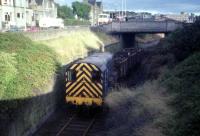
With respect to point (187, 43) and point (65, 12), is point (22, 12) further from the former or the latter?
point (65, 12)

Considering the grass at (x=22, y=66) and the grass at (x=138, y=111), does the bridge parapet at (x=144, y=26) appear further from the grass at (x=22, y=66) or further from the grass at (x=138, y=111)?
the grass at (x=138, y=111)

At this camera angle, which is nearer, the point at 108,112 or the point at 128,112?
the point at 128,112

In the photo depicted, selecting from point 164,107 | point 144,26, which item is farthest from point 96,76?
point 144,26

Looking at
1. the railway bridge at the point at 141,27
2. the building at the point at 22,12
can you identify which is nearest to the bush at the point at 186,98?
the building at the point at 22,12

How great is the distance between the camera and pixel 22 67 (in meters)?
19.5

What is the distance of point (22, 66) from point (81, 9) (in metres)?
94.3

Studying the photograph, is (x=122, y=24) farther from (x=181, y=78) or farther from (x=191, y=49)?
(x=181, y=78)

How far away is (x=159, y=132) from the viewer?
14484 millimetres

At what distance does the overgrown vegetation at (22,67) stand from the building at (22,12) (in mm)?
23625

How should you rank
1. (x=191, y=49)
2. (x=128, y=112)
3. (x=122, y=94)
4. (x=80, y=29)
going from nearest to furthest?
(x=128, y=112)
(x=122, y=94)
(x=191, y=49)
(x=80, y=29)

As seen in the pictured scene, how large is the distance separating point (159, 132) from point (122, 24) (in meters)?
46.8

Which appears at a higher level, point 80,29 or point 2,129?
point 80,29

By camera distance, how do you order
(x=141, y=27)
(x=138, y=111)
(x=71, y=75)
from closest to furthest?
(x=138, y=111) < (x=71, y=75) < (x=141, y=27)

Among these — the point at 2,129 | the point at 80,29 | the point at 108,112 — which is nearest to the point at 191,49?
the point at 108,112
